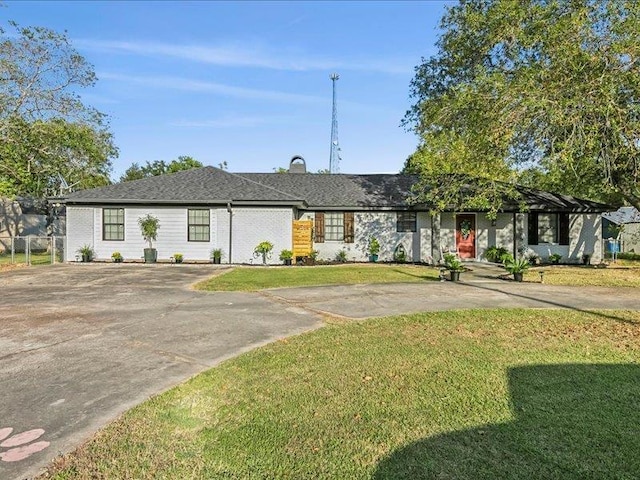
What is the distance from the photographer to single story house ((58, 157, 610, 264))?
57.5ft

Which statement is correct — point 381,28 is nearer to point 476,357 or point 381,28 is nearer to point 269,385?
point 476,357

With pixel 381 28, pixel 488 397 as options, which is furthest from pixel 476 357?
pixel 381 28

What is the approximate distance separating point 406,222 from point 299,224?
5.06m

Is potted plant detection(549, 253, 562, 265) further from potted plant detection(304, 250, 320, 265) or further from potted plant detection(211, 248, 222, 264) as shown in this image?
potted plant detection(211, 248, 222, 264)

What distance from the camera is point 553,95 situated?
9.30 metres

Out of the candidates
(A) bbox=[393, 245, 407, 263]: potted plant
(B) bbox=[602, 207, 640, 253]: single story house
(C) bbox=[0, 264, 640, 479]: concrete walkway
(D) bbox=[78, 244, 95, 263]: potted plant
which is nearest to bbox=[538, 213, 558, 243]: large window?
(A) bbox=[393, 245, 407, 263]: potted plant

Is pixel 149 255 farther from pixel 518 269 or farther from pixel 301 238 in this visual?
pixel 518 269

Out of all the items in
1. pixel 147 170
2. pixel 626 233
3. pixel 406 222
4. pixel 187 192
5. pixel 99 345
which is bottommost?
pixel 99 345

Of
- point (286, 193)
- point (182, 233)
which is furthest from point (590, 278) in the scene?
point (182, 233)

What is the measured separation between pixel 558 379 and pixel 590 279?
9.90 metres

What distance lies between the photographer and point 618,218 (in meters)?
26.8

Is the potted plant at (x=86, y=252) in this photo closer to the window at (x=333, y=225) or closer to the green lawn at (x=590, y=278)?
the window at (x=333, y=225)

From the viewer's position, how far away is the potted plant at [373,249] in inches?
725

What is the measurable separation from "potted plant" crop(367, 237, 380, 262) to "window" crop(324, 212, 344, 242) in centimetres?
149
